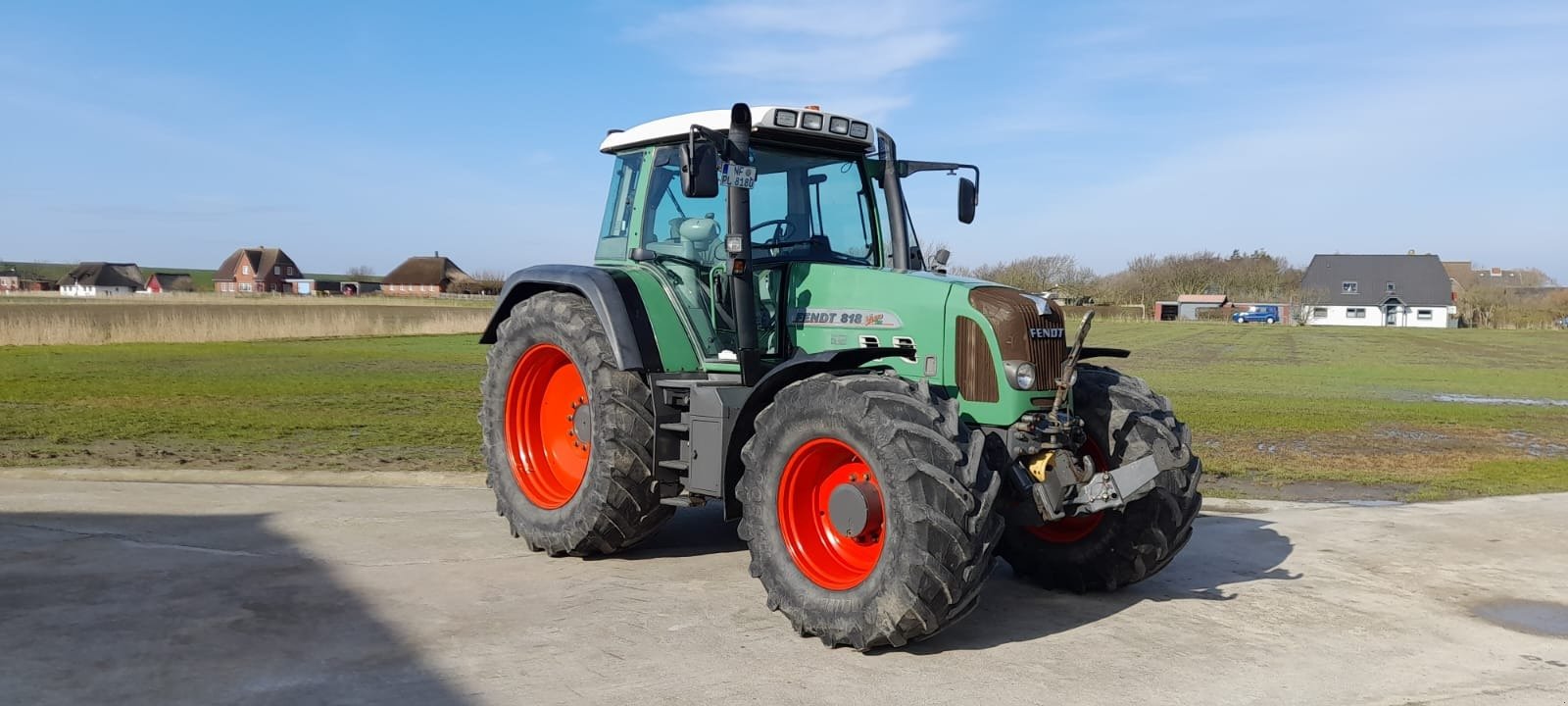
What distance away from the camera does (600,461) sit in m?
6.61

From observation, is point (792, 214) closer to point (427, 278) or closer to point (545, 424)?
point (545, 424)

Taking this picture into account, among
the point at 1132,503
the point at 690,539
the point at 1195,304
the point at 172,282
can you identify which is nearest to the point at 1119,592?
the point at 1132,503

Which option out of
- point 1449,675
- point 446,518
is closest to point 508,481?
point 446,518

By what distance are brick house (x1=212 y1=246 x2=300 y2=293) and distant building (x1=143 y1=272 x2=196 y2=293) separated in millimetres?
3577

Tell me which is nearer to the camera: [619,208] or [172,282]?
[619,208]

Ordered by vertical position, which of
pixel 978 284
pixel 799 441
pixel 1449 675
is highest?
pixel 978 284

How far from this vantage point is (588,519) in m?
6.69

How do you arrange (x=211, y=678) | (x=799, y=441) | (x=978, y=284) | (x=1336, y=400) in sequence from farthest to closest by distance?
1. (x=1336, y=400)
2. (x=978, y=284)
3. (x=799, y=441)
4. (x=211, y=678)

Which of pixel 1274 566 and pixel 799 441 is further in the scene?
pixel 1274 566

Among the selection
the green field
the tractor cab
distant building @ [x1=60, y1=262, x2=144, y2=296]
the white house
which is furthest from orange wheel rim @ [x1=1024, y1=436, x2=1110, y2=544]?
distant building @ [x1=60, y1=262, x2=144, y2=296]

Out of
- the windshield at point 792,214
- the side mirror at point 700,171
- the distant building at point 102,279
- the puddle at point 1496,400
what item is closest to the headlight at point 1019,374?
the windshield at point 792,214

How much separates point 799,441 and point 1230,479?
21.7 ft

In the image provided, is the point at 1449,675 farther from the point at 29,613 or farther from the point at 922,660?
the point at 29,613

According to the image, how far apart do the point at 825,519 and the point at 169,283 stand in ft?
470
